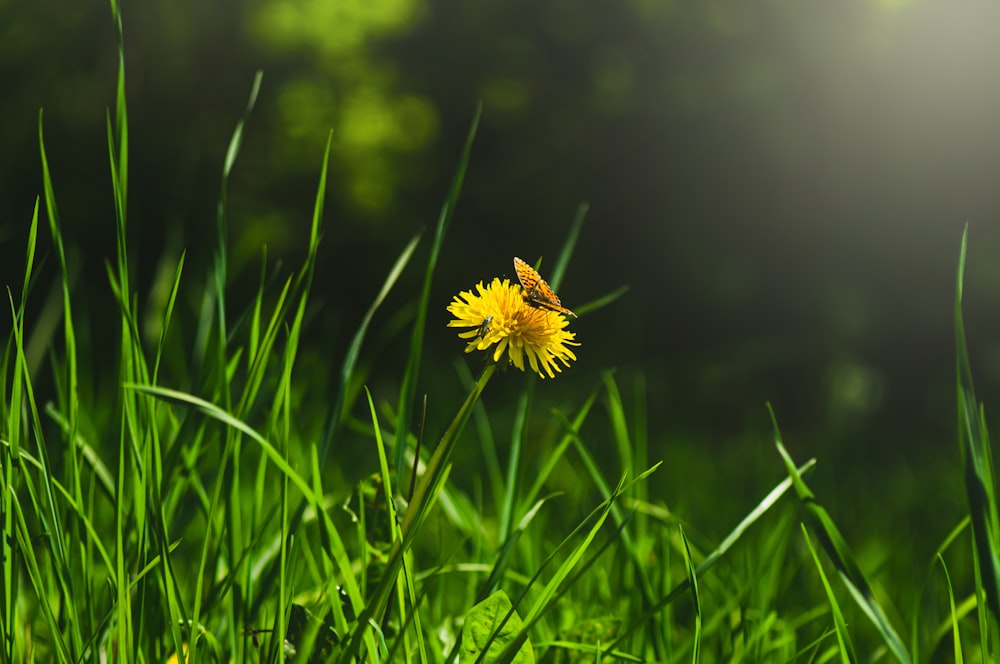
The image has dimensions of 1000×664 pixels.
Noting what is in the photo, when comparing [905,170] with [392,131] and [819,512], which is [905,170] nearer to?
[392,131]

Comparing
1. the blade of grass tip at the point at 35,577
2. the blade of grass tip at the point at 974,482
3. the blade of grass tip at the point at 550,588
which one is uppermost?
the blade of grass tip at the point at 974,482

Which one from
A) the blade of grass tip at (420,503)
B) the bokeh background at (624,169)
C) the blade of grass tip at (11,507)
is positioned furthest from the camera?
the bokeh background at (624,169)

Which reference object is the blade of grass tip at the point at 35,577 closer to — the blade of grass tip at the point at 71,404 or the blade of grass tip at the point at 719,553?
the blade of grass tip at the point at 71,404

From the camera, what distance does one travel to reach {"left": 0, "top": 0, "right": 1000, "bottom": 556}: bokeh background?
2752mm

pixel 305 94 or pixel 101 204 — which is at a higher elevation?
pixel 305 94

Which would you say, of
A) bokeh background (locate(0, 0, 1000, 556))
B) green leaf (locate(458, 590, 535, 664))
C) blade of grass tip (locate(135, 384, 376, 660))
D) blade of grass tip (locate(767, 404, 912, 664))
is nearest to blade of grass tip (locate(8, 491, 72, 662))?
blade of grass tip (locate(135, 384, 376, 660))

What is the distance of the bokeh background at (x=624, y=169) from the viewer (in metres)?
2.75

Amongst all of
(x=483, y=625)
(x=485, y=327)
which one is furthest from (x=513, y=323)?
(x=483, y=625)

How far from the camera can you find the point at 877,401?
2916 millimetres

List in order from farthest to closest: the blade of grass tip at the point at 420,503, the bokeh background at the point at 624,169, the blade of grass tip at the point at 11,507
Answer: the bokeh background at the point at 624,169 < the blade of grass tip at the point at 11,507 < the blade of grass tip at the point at 420,503

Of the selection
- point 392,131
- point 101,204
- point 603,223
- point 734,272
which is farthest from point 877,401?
point 101,204

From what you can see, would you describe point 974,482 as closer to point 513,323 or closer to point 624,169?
point 513,323

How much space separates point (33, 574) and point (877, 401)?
2.67 meters

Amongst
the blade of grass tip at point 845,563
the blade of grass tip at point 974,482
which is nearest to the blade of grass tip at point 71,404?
the blade of grass tip at point 845,563
